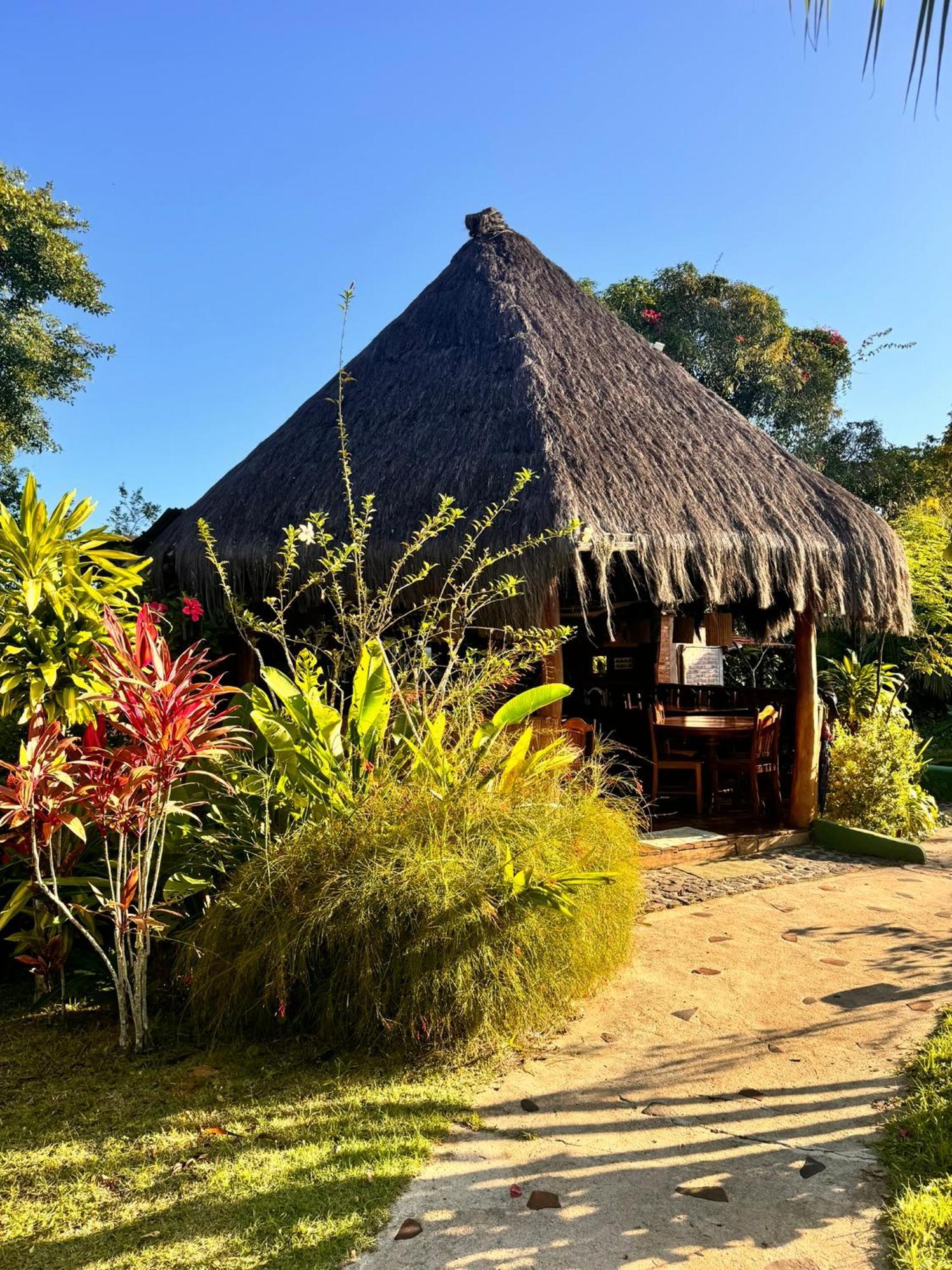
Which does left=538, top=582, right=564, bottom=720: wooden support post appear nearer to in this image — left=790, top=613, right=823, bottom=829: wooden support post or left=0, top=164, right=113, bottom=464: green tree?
left=790, top=613, right=823, bottom=829: wooden support post

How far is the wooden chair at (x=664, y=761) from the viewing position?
7.45 m

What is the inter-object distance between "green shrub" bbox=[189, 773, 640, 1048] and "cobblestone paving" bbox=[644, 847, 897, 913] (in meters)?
2.02

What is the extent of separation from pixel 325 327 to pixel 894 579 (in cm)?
517

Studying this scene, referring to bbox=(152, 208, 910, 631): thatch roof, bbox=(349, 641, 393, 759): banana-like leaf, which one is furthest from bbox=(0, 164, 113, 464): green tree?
bbox=(349, 641, 393, 759): banana-like leaf

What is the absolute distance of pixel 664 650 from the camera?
35.5ft

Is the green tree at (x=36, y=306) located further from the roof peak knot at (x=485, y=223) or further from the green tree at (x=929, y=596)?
the green tree at (x=929, y=596)

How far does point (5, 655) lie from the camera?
328 centimetres

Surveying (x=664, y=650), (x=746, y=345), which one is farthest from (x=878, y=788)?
(x=746, y=345)

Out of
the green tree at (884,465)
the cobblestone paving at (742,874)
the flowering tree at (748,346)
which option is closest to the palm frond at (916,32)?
the cobblestone paving at (742,874)

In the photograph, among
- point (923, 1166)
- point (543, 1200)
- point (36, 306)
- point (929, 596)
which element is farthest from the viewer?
point (36, 306)

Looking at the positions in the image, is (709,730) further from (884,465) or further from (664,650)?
(884,465)

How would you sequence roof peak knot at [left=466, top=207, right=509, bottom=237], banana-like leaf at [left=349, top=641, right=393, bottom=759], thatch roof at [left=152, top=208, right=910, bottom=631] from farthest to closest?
roof peak knot at [left=466, top=207, right=509, bottom=237] → thatch roof at [left=152, top=208, right=910, bottom=631] → banana-like leaf at [left=349, top=641, right=393, bottom=759]

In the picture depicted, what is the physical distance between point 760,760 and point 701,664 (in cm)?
414

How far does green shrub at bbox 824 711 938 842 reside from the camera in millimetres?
7129
